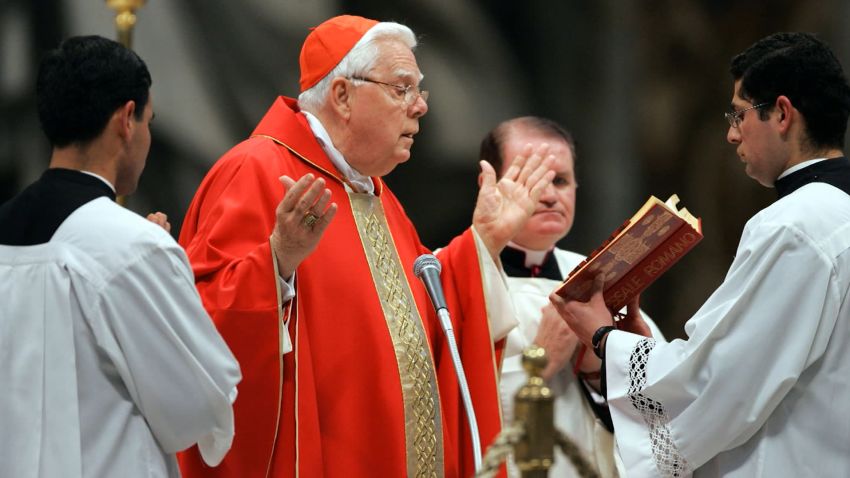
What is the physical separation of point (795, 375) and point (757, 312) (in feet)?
0.63

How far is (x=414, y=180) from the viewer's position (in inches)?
254

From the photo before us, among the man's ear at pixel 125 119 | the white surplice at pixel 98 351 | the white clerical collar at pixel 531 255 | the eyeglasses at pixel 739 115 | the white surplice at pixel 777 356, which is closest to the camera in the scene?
the white surplice at pixel 98 351

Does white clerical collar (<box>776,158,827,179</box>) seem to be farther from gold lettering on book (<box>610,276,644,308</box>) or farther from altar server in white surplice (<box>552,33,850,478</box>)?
gold lettering on book (<box>610,276,644,308</box>)

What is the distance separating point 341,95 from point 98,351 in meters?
1.45

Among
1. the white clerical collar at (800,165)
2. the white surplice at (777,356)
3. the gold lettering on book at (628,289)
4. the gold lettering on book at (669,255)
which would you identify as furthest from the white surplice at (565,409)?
the white clerical collar at (800,165)

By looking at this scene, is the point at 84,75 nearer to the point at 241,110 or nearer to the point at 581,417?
the point at 581,417

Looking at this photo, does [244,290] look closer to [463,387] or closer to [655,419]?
[463,387]

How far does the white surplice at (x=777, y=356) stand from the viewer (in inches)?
133

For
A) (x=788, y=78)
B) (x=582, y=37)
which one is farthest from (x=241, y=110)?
(x=788, y=78)

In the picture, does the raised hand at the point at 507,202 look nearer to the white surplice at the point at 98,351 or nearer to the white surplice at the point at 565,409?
the white surplice at the point at 565,409

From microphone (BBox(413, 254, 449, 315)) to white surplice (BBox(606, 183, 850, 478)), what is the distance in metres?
0.65

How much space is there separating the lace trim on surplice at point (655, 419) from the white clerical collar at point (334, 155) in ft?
3.58

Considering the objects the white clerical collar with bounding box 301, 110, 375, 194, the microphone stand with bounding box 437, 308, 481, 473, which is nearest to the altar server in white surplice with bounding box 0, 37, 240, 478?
the microphone stand with bounding box 437, 308, 481, 473

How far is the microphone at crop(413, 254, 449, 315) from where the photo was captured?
11.7ft
